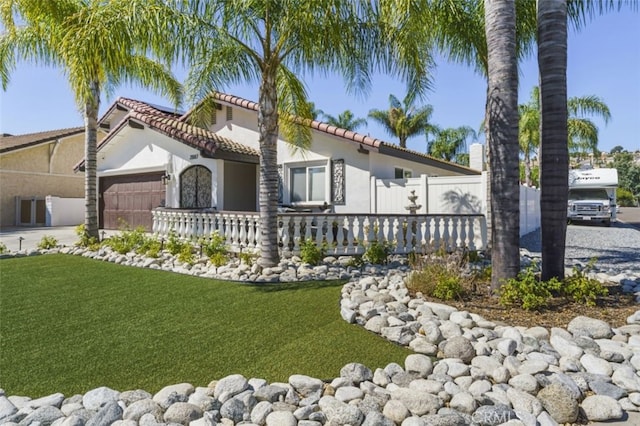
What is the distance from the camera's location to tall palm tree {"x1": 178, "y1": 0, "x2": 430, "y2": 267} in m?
6.47

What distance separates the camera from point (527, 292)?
468 centimetres

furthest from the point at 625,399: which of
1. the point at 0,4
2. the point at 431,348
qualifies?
the point at 0,4

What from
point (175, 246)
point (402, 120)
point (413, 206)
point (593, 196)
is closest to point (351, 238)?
point (413, 206)

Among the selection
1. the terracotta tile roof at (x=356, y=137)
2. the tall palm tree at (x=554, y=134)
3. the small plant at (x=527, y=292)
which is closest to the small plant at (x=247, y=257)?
the terracotta tile roof at (x=356, y=137)

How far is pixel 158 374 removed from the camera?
11.1 feet

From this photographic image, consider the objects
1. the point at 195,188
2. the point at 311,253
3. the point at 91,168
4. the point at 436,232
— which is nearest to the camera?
the point at 311,253

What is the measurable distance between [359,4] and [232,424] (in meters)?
6.42

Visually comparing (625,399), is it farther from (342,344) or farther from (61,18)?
(61,18)

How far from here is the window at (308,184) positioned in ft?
40.7

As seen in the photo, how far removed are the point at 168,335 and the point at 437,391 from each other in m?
3.02

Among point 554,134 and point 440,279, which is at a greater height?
point 554,134

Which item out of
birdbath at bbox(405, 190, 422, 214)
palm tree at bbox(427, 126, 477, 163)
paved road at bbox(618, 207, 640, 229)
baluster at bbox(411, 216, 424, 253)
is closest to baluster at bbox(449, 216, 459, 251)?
baluster at bbox(411, 216, 424, 253)

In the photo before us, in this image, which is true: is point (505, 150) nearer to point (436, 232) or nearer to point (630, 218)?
point (436, 232)

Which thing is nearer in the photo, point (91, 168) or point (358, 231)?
point (358, 231)
